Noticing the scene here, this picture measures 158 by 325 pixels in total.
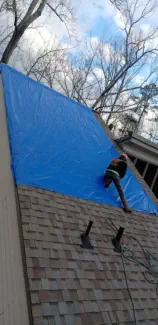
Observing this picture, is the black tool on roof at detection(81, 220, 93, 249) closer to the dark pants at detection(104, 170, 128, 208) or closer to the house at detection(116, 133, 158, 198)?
the dark pants at detection(104, 170, 128, 208)

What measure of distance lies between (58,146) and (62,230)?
290cm

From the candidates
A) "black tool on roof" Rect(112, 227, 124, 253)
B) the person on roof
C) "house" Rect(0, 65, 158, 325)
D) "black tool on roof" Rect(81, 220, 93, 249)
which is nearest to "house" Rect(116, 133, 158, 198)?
"house" Rect(0, 65, 158, 325)

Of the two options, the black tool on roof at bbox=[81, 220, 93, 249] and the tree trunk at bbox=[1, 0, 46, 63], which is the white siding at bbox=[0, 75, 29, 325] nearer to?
the black tool on roof at bbox=[81, 220, 93, 249]

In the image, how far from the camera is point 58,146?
278 inches

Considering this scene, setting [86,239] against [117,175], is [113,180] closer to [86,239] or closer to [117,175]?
[117,175]

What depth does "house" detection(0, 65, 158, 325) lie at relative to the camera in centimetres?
359

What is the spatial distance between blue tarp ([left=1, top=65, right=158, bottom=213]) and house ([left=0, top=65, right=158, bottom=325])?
0.10ft

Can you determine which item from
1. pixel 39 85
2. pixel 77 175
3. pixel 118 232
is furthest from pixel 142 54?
pixel 118 232

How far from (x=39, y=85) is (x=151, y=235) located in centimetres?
578

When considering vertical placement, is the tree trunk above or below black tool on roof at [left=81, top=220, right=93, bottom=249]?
above

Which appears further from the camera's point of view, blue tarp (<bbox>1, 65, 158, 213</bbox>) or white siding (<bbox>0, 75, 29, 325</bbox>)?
blue tarp (<bbox>1, 65, 158, 213</bbox>)

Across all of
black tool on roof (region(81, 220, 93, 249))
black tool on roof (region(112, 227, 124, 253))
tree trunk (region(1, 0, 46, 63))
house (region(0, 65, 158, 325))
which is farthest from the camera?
tree trunk (region(1, 0, 46, 63))

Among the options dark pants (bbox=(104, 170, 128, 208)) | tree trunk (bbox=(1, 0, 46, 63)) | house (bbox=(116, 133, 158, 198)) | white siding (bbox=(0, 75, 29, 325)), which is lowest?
white siding (bbox=(0, 75, 29, 325))

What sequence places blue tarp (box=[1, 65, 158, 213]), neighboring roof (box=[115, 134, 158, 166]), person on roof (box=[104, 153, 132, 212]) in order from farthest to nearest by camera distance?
1. neighboring roof (box=[115, 134, 158, 166])
2. person on roof (box=[104, 153, 132, 212])
3. blue tarp (box=[1, 65, 158, 213])
